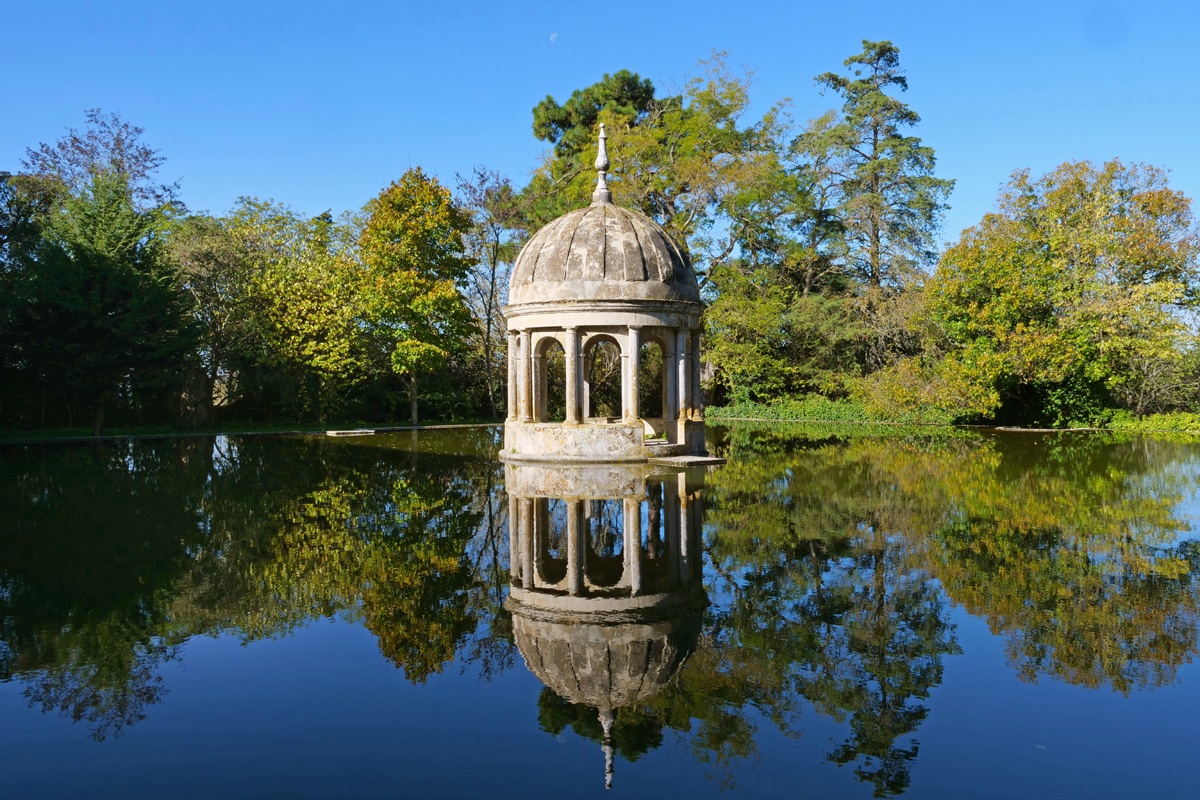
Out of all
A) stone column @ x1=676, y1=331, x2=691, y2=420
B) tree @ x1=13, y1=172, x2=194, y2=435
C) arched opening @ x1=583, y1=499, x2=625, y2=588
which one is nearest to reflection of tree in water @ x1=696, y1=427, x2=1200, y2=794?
arched opening @ x1=583, y1=499, x2=625, y2=588

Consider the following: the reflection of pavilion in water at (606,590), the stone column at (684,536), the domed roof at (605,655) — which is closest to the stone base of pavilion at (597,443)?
the stone column at (684,536)

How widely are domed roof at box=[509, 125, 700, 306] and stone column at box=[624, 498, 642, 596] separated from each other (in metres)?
7.15

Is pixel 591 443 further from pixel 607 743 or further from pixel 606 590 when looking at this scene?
pixel 607 743

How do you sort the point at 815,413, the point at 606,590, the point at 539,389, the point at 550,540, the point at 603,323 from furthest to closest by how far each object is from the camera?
the point at 815,413, the point at 539,389, the point at 603,323, the point at 550,540, the point at 606,590

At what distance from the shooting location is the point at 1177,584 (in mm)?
7973

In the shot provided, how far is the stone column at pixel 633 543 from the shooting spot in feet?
26.5

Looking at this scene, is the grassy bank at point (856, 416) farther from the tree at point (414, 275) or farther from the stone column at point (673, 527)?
the stone column at point (673, 527)

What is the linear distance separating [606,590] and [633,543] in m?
2.07

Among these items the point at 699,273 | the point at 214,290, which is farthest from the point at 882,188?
the point at 214,290

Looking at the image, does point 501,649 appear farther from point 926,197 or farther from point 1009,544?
point 926,197

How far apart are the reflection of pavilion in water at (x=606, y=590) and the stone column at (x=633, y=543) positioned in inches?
0.4

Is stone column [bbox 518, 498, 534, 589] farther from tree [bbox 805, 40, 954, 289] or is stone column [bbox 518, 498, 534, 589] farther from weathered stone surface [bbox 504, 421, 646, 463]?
tree [bbox 805, 40, 954, 289]

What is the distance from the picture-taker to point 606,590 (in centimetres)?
779

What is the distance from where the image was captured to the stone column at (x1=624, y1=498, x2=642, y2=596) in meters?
8.06
